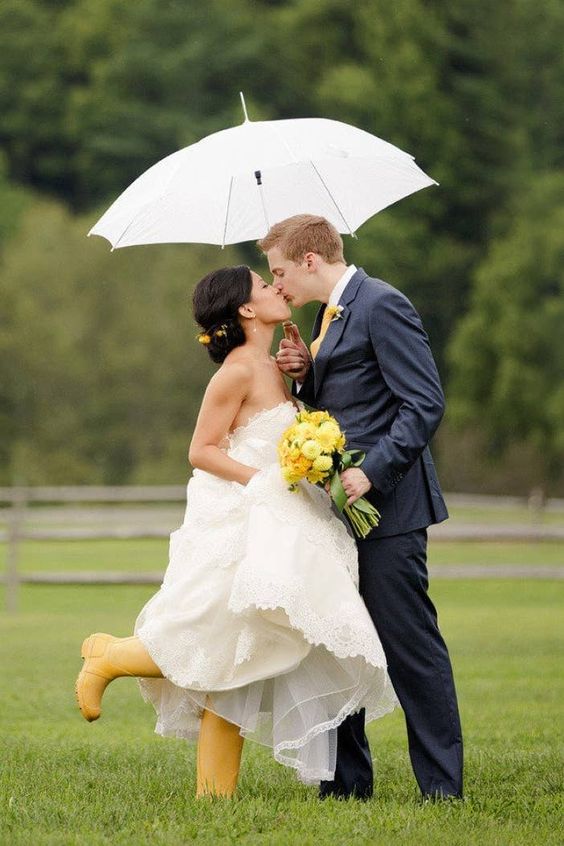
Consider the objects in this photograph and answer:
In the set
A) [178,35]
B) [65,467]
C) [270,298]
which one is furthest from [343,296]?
[178,35]

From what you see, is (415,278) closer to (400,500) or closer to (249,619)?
(400,500)

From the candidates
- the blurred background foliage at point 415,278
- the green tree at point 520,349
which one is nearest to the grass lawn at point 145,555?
the green tree at point 520,349

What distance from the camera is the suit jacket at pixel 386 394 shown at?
5.38 meters

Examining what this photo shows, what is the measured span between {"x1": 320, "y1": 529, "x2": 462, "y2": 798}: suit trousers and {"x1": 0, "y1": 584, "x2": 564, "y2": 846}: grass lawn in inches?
6.1

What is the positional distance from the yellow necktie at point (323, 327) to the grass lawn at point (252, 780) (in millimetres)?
1492

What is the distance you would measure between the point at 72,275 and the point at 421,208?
9374mm

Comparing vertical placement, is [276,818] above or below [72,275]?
below

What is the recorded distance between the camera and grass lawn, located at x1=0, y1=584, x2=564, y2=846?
5.08 meters

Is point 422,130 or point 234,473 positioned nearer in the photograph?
point 234,473

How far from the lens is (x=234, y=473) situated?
546 cm

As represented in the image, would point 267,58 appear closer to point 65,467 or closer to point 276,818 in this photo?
A: point 65,467

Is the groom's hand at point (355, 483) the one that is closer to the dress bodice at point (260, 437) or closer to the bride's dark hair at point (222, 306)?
the dress bodice at point (260, 437)

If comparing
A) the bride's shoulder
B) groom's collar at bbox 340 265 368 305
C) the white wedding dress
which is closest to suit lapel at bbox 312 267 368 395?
groom's collar at bbox 340 265 368 305

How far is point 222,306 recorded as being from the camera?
5.66 m
